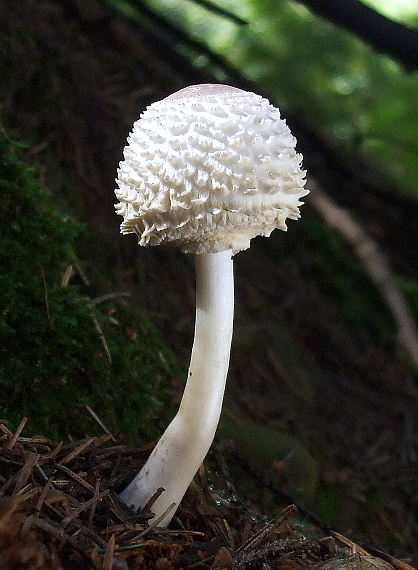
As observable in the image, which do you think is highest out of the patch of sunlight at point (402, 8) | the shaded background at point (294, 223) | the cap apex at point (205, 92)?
the patch of sunlight at point (402, 8)

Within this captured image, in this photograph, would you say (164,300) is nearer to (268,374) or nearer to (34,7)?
(268,374)

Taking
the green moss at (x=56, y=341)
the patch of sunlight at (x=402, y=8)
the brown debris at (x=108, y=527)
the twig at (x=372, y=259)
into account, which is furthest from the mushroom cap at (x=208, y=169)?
the patch of sunlight at (x=402, y=8)

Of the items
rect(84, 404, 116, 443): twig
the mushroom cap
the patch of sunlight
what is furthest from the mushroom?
the patch of sunlight

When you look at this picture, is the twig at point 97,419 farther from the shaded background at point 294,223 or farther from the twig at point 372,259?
the twig at point 372,259

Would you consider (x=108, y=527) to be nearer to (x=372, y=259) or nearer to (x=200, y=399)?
(x=200, y=399)

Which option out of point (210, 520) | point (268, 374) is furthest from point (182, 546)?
point (268, 374)

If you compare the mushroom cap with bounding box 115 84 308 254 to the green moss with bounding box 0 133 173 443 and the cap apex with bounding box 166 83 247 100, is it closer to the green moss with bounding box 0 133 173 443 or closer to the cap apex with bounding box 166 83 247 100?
the cap apex with bounding box 166 83 247 100
